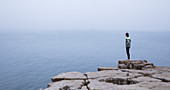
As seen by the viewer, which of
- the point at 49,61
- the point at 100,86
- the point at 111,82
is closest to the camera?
the point at 100,86

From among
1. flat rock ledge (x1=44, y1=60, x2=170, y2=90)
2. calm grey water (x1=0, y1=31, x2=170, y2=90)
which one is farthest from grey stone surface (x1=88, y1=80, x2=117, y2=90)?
calm grey water (x1=0, y1=31, x2=170, y2=90)

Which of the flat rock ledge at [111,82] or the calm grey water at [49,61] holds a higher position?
the flat rock ledge at [111,82]

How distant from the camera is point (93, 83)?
262 inches

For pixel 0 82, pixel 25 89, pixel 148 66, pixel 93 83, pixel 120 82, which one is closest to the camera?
pixel 93 83

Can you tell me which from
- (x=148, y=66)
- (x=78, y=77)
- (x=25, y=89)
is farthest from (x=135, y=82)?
(x=25, y=89)

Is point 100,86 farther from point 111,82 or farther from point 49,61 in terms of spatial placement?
point 49,61

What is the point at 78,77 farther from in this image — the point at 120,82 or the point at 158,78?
the point at 158,78

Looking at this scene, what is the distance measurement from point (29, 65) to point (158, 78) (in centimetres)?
5039

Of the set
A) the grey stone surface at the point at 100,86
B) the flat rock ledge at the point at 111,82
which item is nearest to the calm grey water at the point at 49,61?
the flat rock ledge at the point at 111,82

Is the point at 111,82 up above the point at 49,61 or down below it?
above

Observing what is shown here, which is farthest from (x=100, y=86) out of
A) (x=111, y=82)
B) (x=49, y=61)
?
(x=49, y=61)

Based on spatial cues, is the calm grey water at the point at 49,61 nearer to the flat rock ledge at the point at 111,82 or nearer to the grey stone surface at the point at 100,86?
the flat rock ledge at the point at 111,82

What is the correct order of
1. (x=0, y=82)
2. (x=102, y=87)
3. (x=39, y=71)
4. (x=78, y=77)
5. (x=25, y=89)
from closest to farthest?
(x=102, y=87)
(x=78, y=77)
(x=25, y=89)
(x=0, y=82)
(x=39, y=71)

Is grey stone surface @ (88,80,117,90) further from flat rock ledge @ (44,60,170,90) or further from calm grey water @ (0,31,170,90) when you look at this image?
calm grey water @ (0,31,170,90)
